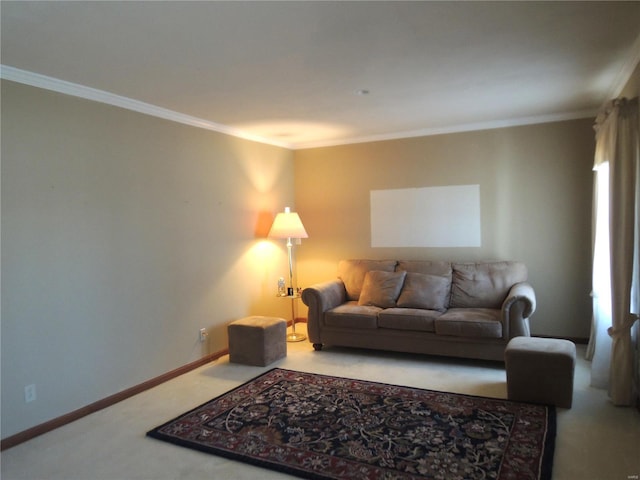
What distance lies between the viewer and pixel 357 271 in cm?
544

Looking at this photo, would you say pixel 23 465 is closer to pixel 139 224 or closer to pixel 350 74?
pixel 139 224

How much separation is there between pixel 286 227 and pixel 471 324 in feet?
7.51

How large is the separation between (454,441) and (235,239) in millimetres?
→ 3150

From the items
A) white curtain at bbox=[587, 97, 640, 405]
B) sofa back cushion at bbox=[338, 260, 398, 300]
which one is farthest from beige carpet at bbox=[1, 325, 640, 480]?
sofa back cushion at bbox=[338, 260, 398, 300]

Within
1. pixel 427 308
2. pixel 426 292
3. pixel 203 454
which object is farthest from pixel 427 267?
pixel 203 454

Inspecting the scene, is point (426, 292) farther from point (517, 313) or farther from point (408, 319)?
point (517, 313)

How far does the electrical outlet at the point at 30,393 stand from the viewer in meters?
3.02

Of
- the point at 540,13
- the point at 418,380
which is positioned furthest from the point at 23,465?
the point at 540,13

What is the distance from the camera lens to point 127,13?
7.46 ft

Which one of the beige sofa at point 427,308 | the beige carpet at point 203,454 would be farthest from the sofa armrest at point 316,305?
the beige carpet at point 203,454

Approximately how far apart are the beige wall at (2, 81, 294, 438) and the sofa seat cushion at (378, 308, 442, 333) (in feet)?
5.48

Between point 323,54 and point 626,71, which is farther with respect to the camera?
point 626,71

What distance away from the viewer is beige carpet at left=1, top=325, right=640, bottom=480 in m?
2.51

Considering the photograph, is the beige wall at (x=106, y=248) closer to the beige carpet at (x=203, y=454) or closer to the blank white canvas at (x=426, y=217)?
the beige carpet at (x=203, y=454)
